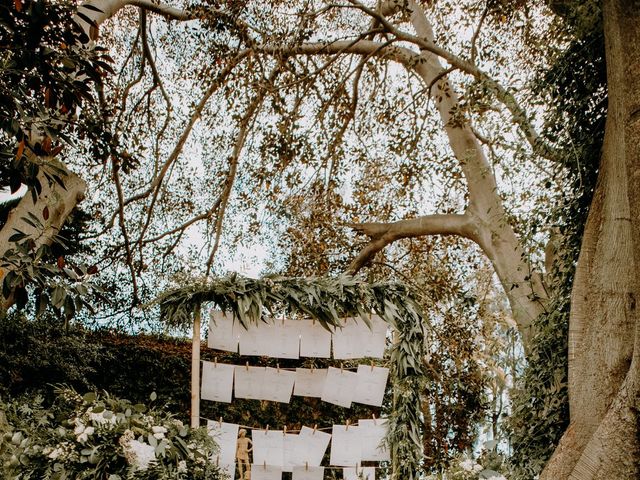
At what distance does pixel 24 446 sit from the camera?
344cm

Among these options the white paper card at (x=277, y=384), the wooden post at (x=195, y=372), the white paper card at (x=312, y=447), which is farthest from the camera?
the white paper card at (x=277, y=384)

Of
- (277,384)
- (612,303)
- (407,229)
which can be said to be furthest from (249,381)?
(612,303)

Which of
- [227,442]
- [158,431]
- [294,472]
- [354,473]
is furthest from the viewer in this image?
[354,473]

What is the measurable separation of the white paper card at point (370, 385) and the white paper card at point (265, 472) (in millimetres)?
1061

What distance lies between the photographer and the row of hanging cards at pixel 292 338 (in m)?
5.66

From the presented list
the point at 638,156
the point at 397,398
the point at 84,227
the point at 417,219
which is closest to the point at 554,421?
the point at 397,398

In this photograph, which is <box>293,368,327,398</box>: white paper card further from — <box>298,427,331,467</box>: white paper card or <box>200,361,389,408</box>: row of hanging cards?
<box>298,427,331,467</box>: white paper card

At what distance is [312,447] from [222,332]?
1.46m

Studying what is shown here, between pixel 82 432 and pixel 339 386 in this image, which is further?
pixel 339 386

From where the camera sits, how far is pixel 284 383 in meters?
5.81

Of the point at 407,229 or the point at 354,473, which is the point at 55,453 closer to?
the point at 354,473

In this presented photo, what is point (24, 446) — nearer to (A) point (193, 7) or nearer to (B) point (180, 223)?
(A) point (193, 7)

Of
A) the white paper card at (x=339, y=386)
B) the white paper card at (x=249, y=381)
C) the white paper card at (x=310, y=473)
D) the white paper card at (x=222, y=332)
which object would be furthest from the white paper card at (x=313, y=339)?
the white paper card at (x=310, y=473)

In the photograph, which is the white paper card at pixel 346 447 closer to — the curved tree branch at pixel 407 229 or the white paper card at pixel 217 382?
the white paper card at pixel 217 382
